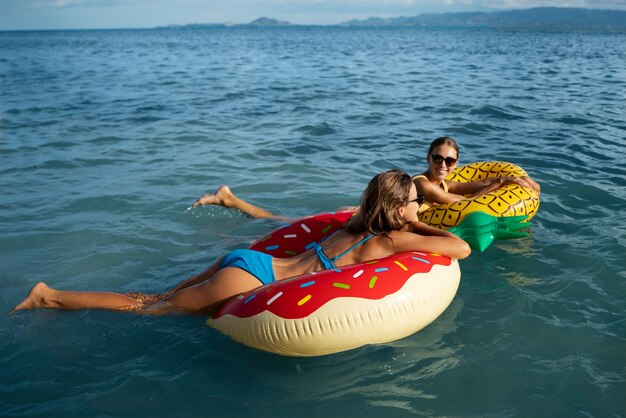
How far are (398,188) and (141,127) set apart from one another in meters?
8.76

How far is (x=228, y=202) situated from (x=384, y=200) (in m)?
2.82

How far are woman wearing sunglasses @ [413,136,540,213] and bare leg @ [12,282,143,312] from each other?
2859 millimetres

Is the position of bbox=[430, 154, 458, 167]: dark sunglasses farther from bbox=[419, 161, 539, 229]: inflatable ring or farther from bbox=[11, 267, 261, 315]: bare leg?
bbox=[11, 267, 261, 315]: bare leg

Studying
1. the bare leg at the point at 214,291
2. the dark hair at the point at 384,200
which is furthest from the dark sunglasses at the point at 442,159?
the bare leg at the point at 214,291

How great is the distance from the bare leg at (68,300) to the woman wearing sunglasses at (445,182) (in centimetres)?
286

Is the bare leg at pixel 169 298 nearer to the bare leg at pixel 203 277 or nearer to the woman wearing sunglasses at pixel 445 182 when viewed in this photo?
the bare leg at pixel 203 277

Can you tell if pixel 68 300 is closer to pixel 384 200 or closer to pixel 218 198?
pixel 218 198

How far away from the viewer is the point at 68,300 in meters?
4.26

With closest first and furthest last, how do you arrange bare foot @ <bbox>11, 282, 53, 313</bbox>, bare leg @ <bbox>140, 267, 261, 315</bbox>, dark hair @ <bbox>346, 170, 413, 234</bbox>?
dark hair @ <bbox>346, 170, 413, 234</bbox> → bare leg @ <bbox>140, 267, 261, 315</bbox> → bare foot @ <bbox>11, 282, 53, 313</bbox>

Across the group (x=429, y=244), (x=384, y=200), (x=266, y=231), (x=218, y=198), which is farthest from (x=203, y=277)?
(x=218, y=198)

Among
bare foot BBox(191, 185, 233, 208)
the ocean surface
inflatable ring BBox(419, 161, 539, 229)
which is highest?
inflatable ring BBox(419, 161, 539, 229)

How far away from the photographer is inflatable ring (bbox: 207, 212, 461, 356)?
11.8 feet

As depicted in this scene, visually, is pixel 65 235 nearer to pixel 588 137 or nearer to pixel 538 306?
pixel 538 306

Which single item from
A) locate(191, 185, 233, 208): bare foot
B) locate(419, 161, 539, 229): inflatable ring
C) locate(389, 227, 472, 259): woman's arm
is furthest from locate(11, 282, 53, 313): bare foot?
locate(419, 161, 539, 229): inflatable ring
